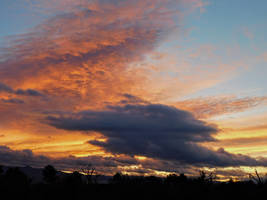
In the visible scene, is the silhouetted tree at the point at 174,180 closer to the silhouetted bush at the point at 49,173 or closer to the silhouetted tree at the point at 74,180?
the silhouetted tree at the point at 74,180

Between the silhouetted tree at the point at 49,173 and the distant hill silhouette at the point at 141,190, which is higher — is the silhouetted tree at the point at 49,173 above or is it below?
above

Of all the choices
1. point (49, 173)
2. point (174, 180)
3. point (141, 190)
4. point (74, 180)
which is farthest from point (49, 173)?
point (141, 190)

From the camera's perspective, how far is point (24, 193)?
39.4 meters

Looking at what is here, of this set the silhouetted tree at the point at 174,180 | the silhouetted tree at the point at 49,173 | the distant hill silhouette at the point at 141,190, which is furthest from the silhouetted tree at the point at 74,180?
the silhouetted tree at the point at 49,173

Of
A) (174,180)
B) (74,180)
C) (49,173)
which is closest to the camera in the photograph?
(74,180)

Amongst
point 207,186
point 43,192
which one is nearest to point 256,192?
point 207,186

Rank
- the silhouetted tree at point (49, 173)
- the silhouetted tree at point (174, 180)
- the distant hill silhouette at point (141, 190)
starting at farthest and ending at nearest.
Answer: the silhouetted tree at point (49, 173) < the silhouetted tree at point (174, 180) < the distant hill silhouette at point (141, 190)

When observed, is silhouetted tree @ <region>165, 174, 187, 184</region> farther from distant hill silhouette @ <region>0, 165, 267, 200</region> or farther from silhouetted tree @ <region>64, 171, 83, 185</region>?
silhouetted tree @ <region>64, 171, 83, 185</region>

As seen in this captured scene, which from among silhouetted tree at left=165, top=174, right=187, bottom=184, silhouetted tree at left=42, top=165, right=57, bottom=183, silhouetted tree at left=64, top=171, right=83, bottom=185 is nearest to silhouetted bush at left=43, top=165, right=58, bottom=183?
silhouetted tree at left=42, top=165, right=57, bottom=183

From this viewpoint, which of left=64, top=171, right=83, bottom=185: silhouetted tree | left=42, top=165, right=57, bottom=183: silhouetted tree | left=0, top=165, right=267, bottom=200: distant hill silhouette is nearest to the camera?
left=0, top=165, right=267, bottom=200: distant hill silhouette

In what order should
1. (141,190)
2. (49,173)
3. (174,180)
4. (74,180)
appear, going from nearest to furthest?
(141,190)
(74,180)
(174,180)
(49,173)

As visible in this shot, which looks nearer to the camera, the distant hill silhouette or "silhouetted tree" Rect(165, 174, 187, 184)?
the distant hill silhouette

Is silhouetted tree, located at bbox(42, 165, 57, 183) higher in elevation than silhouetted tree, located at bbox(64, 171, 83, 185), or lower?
higher

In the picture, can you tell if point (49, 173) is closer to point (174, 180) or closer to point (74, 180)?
point (74, 180)
